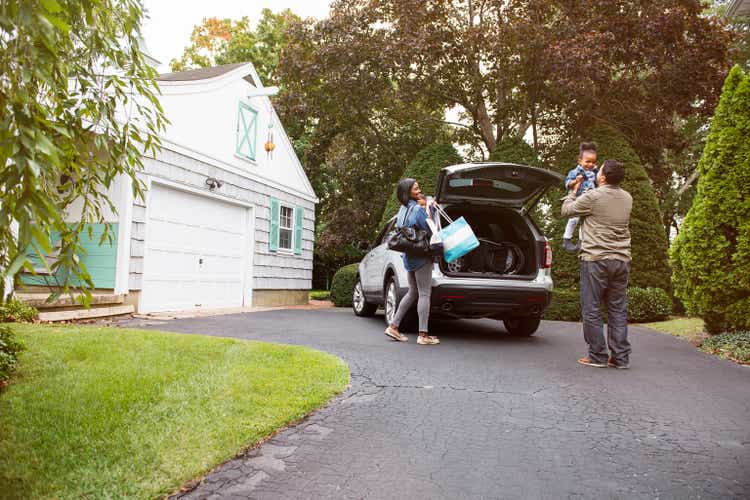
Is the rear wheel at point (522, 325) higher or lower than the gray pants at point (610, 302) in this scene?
lower

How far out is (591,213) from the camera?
5.04 metres

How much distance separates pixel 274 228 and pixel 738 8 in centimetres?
1225

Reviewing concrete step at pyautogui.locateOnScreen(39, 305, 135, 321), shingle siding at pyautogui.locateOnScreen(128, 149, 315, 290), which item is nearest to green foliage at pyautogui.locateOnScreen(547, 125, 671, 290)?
shingle siding at pyautogui.locateOnScreen(128, 149, 315, 290)

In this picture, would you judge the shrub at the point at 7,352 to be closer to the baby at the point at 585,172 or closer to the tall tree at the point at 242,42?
the baby at the point at 585,172

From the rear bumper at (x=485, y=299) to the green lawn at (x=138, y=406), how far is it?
5.65ft

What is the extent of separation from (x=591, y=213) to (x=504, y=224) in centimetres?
195

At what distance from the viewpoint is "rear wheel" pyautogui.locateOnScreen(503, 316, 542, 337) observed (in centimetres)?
688

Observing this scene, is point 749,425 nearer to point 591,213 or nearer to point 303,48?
point 591,213

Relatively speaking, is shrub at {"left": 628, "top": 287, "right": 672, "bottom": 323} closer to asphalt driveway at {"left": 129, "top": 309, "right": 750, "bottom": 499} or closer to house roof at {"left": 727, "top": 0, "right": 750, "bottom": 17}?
asphalt driveway at {"left": 129, "top": 309, "right": 750, "bottom": 499}

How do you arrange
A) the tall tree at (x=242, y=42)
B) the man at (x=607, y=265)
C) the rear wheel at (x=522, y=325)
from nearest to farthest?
the man at (x=607, y=265) → the rear wheel at (x=522, y=325) → the tall tree at (x=242, y=42)

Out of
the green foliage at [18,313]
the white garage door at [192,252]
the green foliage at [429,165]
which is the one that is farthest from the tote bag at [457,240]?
the green foliage at [429,165]

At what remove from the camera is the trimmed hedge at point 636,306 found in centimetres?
975

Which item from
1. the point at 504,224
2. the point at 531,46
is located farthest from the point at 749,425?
the point at 531,46

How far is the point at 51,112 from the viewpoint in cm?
257
